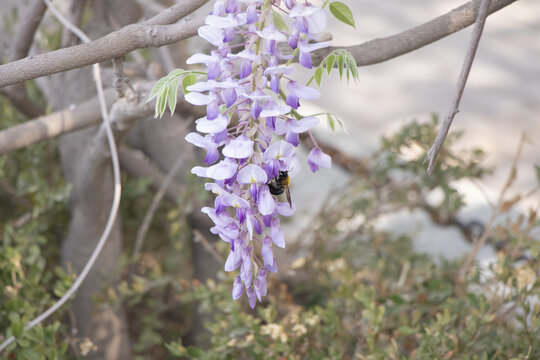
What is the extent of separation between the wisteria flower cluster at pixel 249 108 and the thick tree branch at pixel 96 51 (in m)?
0.12

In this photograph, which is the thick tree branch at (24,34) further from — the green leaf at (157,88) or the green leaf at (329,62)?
the green leaf at (329,62)

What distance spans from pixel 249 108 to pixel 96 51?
21 cm

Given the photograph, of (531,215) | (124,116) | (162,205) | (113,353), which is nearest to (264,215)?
(124,116)

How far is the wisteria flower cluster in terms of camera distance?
53 centimetres

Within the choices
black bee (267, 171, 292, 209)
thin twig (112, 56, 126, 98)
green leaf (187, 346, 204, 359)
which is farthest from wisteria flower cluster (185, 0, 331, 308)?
green leaf (187, 346, 204, 359)

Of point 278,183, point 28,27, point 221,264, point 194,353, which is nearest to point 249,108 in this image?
point 278,183

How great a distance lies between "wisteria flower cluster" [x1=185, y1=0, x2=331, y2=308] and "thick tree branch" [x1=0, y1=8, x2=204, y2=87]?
0.39ft

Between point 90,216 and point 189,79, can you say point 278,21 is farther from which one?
point 90,216

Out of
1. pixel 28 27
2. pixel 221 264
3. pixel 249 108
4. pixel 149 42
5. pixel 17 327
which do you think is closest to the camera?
pixel 249 108

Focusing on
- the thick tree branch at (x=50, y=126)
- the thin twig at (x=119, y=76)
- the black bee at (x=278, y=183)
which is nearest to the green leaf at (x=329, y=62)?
the black bee at (x=278, y=183)

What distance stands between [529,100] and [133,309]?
220 centimetres

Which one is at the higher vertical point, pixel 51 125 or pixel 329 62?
pixel 329 62

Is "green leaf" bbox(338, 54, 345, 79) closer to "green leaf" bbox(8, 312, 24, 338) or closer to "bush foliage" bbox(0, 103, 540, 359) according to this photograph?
"bush foliage" bbox(0, 103, 540, 359)

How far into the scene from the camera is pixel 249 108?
571 mm
